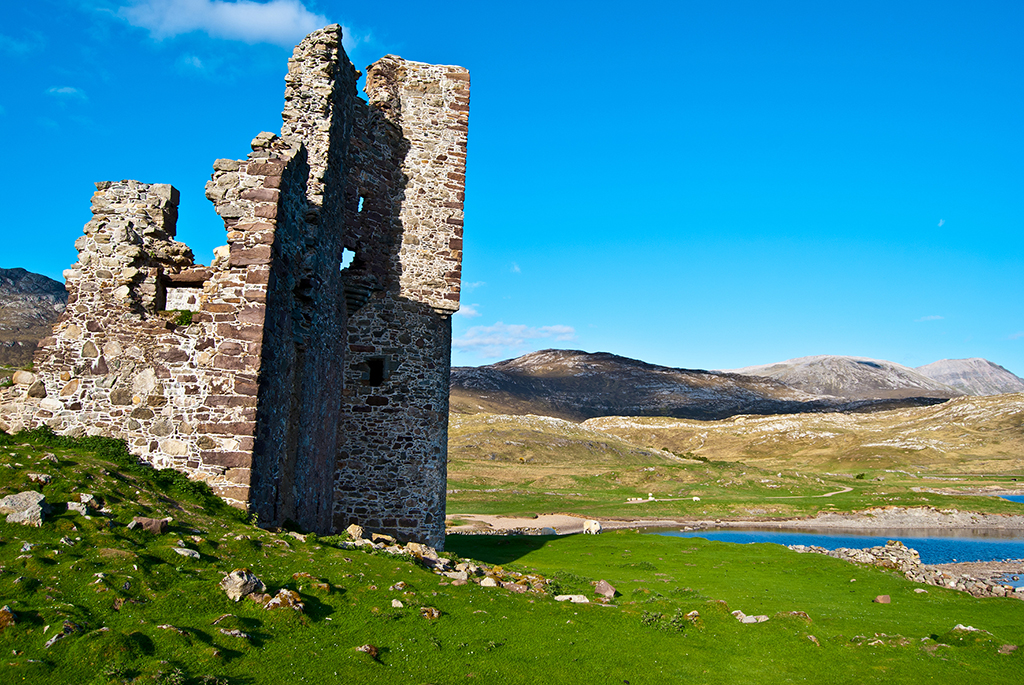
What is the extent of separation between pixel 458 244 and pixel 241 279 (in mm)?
9499

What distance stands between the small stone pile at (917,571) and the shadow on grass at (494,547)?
961cm

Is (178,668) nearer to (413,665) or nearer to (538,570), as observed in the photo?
(413,665)

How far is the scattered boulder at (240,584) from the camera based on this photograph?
8.71m

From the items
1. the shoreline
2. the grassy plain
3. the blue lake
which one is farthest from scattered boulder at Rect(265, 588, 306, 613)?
the grassy plain

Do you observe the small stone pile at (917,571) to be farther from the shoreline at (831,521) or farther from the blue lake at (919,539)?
the shoreline at (831,521)

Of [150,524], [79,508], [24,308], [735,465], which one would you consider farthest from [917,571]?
[24,308]

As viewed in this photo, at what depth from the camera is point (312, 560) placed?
1106 cm

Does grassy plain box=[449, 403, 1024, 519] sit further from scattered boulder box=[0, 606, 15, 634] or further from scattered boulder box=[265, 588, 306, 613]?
scattered boulder box=[0, 606, 15, 634]

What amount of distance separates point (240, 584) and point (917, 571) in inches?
772

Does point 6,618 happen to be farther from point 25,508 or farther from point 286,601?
point 286,601

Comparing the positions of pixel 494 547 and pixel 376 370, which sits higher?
pixel 376 370

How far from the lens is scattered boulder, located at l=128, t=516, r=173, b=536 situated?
9.94 m

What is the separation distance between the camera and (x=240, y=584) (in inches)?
347

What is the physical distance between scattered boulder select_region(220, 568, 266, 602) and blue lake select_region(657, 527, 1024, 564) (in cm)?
2509
